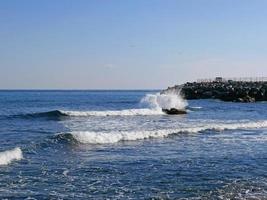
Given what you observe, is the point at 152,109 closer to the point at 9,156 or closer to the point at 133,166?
the point at 9,156

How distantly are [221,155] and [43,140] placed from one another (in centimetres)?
873

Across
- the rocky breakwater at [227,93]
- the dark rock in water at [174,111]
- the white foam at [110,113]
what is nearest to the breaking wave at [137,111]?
the white foam at [110,113]

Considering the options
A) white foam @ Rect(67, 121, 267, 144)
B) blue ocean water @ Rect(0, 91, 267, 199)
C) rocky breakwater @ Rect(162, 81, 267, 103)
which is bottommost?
blue ocean water @ Rect(0, 91, 267, 199)

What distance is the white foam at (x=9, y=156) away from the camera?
19172 millimetres

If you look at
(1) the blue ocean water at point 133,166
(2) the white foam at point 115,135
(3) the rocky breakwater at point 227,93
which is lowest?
(1) the blue ocean water at point 133,166

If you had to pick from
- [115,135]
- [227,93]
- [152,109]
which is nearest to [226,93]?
[227,93]

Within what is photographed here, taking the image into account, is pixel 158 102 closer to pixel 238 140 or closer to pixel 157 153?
pixel 238 140

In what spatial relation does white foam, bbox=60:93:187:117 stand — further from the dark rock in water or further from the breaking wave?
the dark rock in water

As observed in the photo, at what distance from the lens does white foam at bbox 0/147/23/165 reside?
19.2m

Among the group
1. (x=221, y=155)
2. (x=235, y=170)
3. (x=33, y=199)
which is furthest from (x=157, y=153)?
(x=33, y=199)

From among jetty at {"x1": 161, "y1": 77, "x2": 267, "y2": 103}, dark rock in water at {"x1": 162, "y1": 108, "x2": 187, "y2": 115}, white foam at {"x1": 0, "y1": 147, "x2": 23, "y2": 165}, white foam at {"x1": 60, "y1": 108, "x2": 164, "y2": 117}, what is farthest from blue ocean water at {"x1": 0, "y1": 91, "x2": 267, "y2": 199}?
jetty at {"x1": 161, "y1": 77, "x2": 267, "y2": 103}

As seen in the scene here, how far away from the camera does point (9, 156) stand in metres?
19.8

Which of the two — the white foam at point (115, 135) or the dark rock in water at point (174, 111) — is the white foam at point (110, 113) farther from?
the white foam at point (115, 135)

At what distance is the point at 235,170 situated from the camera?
18.1 metres
